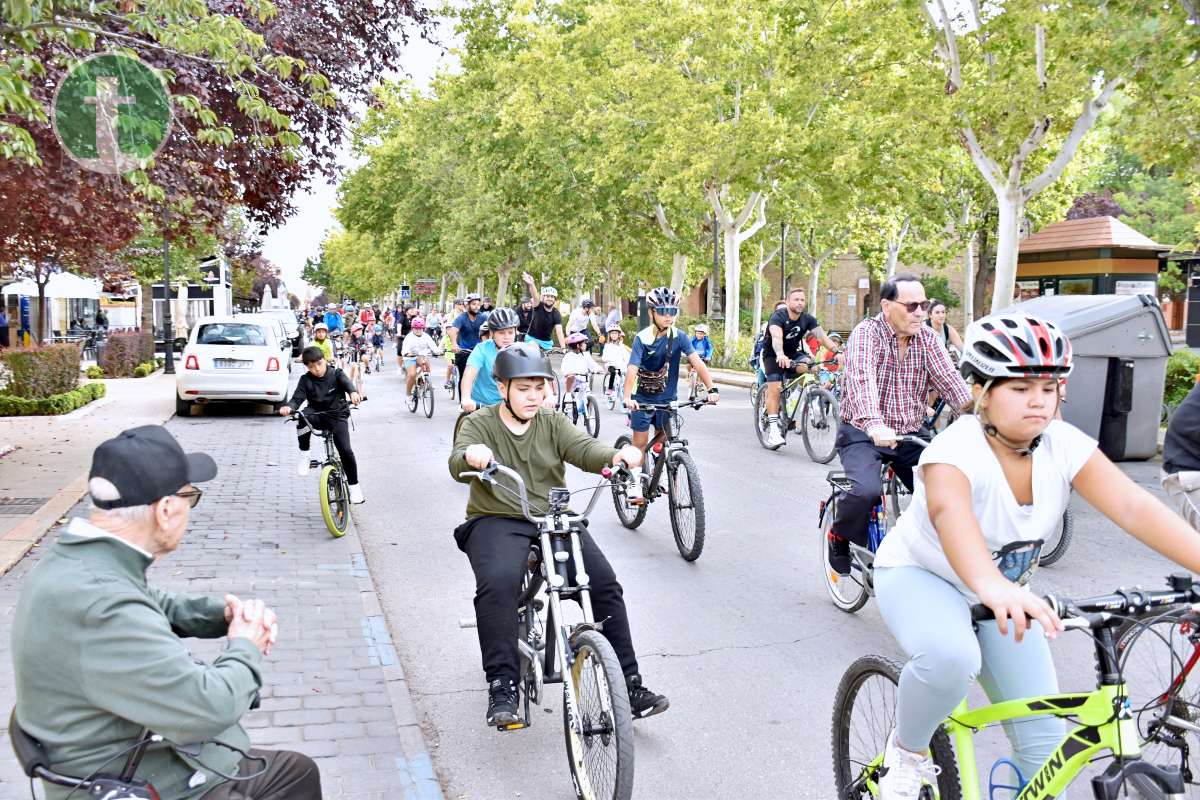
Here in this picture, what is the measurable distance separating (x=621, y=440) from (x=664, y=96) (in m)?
23.7

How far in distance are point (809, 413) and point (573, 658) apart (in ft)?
31.7

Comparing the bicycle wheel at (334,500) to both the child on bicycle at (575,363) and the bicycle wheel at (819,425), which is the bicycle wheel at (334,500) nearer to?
the child on bicycle at (575,363)

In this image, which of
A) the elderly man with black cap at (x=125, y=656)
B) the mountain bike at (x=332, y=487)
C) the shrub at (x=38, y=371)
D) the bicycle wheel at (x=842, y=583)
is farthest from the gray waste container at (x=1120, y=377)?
the shrub at (x=38, y=371)

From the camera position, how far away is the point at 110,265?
112 feet

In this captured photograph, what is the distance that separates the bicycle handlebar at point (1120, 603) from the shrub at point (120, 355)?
27447 millimetres

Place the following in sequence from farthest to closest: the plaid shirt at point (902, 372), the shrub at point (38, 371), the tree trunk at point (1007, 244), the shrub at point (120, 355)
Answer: the shrub at point (120, 355), the tree trunk at point (1007, 244), the shrub at point (38, 371), the plaid shirt at point (902, 372)

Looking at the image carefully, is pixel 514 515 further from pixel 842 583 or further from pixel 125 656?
pixel 842 583

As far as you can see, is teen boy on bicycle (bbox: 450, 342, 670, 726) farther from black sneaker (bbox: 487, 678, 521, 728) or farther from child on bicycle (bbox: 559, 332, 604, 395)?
child on bicycle (bbox: 559, 332, 604, 395)

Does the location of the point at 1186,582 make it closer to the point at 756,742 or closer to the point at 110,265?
the point at 756,742

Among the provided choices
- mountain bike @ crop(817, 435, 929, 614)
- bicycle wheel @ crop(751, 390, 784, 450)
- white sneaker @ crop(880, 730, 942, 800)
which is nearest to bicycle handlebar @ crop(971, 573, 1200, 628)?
white sneaker @ crop(880, 730, 942, 800)

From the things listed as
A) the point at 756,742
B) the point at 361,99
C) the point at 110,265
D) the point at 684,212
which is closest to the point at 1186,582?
the point at 756,742

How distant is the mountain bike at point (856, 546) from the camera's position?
5.80 metres

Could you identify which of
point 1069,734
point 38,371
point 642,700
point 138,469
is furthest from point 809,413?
point 38,371

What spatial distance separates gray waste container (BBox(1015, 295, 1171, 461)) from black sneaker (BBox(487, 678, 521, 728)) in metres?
9.84
